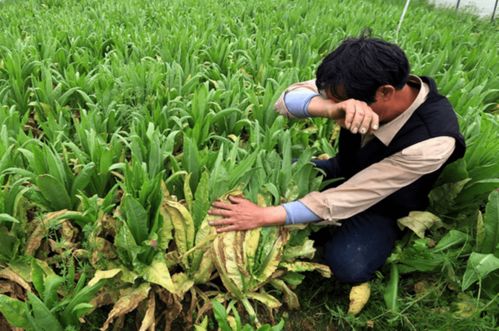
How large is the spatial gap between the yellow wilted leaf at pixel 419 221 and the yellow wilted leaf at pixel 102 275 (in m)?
1.19

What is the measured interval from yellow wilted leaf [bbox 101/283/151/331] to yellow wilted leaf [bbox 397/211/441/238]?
3.60ft

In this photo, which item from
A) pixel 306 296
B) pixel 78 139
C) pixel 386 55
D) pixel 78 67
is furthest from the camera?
pixel 78 67

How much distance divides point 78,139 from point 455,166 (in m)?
1.77

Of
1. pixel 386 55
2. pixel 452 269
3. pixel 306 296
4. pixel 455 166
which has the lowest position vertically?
pixel 306 296

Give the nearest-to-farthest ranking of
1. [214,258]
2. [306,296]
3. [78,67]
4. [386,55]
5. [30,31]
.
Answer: [386,55], [214,258], [306,296], [78,67], [30,31]

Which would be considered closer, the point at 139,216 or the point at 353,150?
the point at 139,216

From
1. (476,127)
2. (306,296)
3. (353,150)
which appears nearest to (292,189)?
(353,150)

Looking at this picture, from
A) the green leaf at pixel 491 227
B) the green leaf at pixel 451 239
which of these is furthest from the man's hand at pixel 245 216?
the green leaf at pixel 491 227

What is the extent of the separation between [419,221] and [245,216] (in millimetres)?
768

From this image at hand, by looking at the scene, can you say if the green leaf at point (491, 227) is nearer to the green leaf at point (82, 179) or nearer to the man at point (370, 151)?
the man at point (370, 151)

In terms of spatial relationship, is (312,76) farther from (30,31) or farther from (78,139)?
(30,31)

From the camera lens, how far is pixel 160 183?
1670 mm

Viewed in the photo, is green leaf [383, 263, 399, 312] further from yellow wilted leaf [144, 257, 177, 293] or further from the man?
yellow wilted leaf [144, 257, 177, 293]

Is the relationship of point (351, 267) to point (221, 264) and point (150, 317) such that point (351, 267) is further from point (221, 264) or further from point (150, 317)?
point (150, 317)
